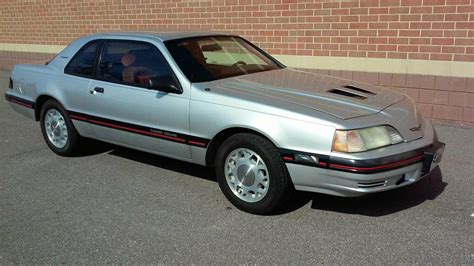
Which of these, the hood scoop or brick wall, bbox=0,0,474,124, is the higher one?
brick wall, bbox=0,0,474,124

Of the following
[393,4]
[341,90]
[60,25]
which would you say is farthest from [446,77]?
[60,25]

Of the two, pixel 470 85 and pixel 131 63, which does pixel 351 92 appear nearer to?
pixel 131 63

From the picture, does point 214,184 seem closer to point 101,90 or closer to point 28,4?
point 101,90

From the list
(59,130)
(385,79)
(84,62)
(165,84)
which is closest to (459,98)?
(385,79)

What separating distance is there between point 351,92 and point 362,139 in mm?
844

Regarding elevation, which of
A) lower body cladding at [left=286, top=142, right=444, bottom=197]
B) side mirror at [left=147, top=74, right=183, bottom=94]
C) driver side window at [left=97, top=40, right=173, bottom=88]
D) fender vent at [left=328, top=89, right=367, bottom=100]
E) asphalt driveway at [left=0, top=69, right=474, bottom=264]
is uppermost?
driver side window at [left=97, top=40, right=173, bottom=88]

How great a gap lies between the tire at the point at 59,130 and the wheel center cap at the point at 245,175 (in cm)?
232

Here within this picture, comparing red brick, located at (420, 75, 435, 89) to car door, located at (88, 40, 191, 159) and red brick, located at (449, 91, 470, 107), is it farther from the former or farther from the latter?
car door, located at (88, 40, 191, 159)

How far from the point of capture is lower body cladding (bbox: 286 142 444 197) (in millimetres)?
3344

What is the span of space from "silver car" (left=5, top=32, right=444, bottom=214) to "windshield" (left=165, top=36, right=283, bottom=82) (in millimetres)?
14

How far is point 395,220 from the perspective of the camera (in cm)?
367

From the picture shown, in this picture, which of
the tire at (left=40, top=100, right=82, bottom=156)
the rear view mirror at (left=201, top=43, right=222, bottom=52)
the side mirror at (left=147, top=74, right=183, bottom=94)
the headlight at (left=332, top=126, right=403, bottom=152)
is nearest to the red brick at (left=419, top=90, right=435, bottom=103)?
the rear view mirror at (left=201, top=43, right=222, bottom=52)

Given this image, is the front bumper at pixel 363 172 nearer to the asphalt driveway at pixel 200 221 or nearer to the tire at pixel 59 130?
the asphalt driveway at pixel 200 221

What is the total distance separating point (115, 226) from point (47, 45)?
9.36m
